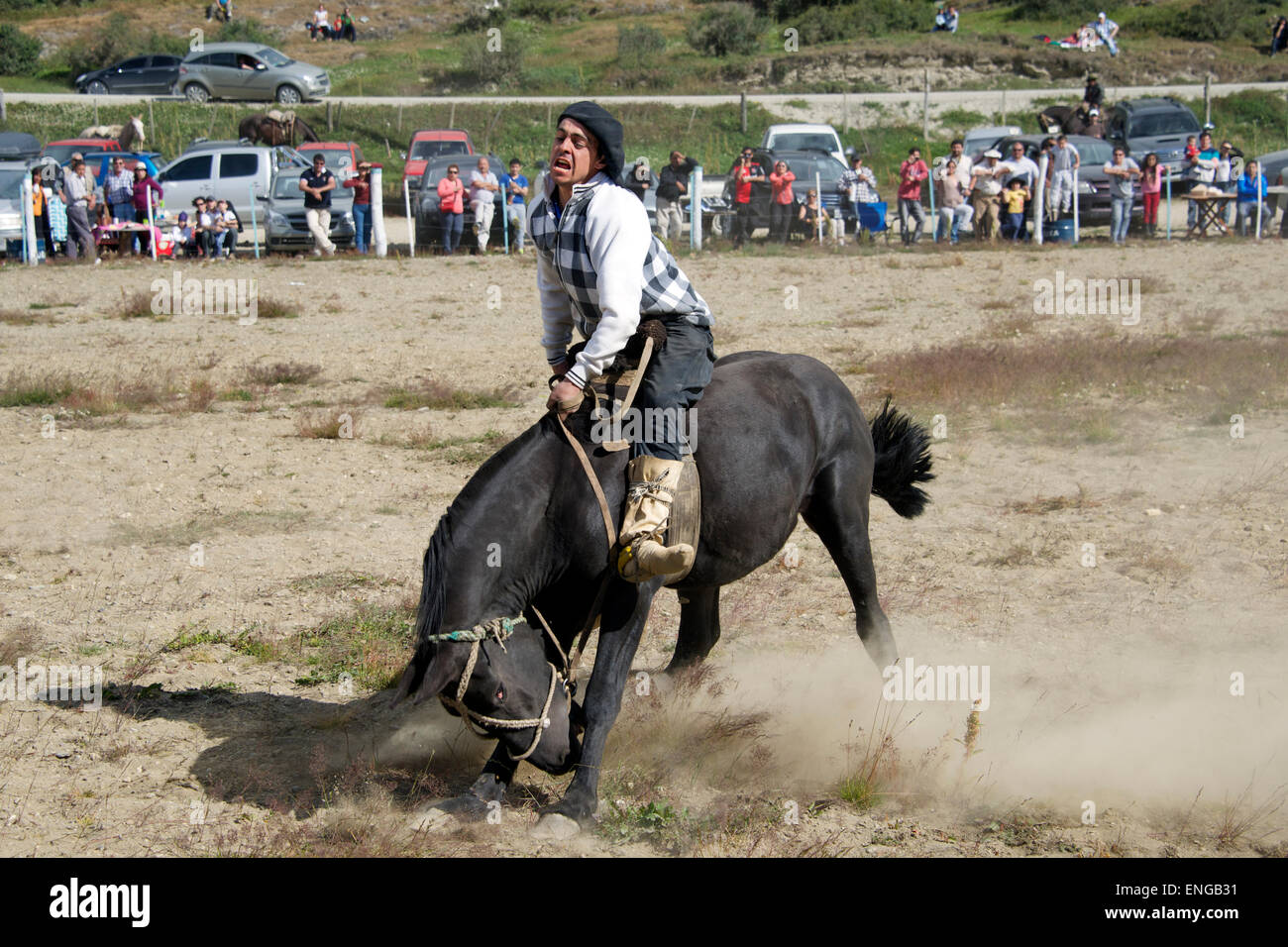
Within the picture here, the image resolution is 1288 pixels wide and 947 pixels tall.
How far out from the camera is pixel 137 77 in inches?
1642

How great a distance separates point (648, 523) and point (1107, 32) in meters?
48.6

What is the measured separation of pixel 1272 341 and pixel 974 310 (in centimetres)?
359

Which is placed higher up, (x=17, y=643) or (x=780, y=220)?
(x=780, y=220)

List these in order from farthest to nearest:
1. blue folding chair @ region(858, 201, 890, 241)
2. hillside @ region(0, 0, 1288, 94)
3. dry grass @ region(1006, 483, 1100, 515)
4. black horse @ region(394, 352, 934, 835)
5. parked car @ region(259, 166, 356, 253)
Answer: hillside @ region(0, 0, 1288, 94) < blue folding chair @ region(858, 201, 890, 241) < parked car @ region(259, 166, 356, 253) < dry grass @ region(1006, 483, 1100, 515) < black horse @ region(394, 352, 934, 835)

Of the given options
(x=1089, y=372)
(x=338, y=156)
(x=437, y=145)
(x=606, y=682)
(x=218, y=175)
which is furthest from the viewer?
(x=437, y=145)

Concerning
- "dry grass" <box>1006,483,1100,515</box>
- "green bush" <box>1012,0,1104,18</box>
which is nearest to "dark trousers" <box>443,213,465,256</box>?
"dry grass" <box>1006,483,1100,515</box>

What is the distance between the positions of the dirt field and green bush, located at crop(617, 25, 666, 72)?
35.3m

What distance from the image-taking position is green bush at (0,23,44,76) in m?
46.6

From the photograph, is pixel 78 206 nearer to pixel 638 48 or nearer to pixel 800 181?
pixel 800 181

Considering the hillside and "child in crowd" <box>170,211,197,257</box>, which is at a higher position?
the hillside

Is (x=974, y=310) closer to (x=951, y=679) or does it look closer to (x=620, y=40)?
(x=951, y=679)

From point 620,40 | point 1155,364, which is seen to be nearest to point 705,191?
point 1155,364

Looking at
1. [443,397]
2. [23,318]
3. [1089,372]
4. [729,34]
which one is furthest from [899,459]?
[729,34]

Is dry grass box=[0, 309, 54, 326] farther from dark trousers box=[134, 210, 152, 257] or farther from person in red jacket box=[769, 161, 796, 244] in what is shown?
person in red jacket box=[769, 161, 796, 244]
